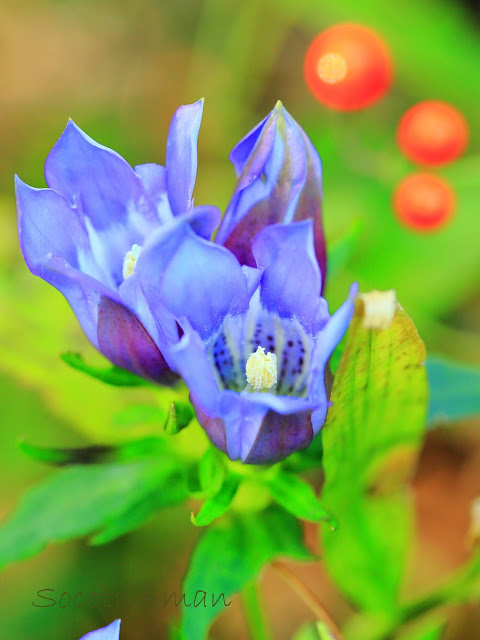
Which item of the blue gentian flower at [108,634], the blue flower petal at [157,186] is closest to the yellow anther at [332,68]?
the blue flower petal at [157,186]

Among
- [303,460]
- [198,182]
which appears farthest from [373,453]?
[198,182]

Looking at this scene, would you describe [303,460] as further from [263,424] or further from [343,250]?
[343,250]

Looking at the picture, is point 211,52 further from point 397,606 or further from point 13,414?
point 397,606

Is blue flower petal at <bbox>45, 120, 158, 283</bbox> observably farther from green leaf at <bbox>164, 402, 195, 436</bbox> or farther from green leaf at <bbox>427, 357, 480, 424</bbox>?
green leaf at <bbox>427, 357, 480, 424</bbox>

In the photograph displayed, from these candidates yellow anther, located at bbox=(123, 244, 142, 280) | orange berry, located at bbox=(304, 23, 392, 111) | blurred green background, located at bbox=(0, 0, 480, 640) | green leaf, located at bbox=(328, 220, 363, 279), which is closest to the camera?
yellow anther, located at bbox=(123, 244, 142, 280)

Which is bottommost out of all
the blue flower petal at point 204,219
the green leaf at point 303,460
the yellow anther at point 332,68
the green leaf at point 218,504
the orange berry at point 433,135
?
the green leaf at point 218,504

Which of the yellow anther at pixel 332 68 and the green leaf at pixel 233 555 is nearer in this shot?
the green leaf at pixel 233 555

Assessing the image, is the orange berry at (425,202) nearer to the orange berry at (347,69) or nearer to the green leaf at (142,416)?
the orange berry at (347,69)

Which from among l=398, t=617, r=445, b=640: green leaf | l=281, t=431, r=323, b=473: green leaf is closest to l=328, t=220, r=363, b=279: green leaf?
l=281, t=431, r=323, b=473: green leaf
